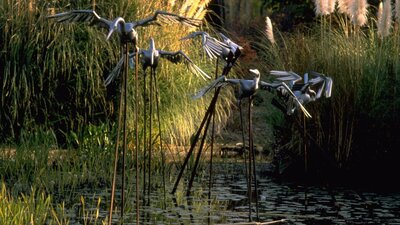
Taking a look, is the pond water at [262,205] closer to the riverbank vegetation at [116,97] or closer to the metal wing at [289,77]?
the riverbank vegetation at [116,97]

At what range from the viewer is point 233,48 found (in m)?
9.36

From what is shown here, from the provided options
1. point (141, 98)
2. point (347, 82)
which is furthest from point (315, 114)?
point (141, 98)

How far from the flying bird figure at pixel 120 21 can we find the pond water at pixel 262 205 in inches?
61.2

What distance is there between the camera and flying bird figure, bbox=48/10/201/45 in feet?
24.9

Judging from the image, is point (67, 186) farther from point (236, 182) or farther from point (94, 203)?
point (236, 182)

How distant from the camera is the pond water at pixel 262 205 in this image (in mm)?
8664

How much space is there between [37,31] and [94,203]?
3.72m

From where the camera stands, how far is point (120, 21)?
7.58 meters

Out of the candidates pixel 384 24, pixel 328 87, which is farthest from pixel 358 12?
pixel 328 87

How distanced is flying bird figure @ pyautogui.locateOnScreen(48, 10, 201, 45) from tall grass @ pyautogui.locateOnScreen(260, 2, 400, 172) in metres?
3.58

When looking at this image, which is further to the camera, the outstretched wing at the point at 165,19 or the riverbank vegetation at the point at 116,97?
the riverbank vegetation at the point at 116,97

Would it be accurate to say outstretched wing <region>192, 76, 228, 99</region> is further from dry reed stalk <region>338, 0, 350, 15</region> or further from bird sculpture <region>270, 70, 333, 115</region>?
dry reed stalk <region>338, 0, 350, 15</region>

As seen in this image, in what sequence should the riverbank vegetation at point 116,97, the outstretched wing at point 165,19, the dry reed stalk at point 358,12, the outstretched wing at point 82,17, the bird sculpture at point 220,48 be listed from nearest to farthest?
the outstretched wing at point 82,17, the outstretched wing at point 165,19, the bird sculpture at point 220,48, the riverbank vegetation at point 116,97, the dry reed stalk at point 358,12

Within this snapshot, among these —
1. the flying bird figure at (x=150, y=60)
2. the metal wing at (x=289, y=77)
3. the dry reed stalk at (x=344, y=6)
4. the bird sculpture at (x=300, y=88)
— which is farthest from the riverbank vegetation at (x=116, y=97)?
the flying bird figure at (x=150, y=60)
